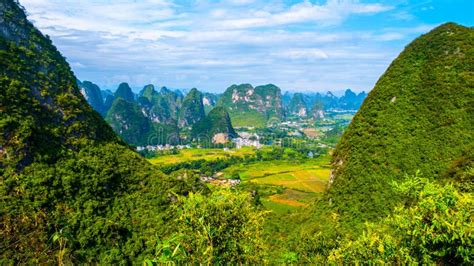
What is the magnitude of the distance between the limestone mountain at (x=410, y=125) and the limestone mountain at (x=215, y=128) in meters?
99.3

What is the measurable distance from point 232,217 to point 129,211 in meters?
17.0

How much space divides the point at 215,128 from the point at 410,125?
108 m

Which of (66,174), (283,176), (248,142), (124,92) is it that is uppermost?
(124,92)

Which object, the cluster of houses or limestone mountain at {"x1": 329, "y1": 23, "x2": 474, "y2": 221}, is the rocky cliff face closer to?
limestone mountain at {"x1": 329, "y1": 23, "x2": 474, "y2": 221}

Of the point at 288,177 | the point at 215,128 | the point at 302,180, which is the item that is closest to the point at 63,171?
the point at 302,180

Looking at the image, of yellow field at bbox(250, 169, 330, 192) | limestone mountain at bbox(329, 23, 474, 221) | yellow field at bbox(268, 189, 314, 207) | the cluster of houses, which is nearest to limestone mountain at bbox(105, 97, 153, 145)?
the cluster of houses

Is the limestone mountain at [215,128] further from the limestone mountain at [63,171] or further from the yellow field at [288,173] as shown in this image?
the limestone mountain at [63,171]

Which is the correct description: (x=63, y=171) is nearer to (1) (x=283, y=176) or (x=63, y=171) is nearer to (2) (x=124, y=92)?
(1) (x=283, y=176)

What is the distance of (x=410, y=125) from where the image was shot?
3309cm

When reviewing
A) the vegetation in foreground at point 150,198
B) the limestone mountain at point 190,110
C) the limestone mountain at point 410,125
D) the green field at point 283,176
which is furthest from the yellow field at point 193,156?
the limestone mountain at point 410,125

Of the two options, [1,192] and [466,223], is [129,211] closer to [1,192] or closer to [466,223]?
[1,192]

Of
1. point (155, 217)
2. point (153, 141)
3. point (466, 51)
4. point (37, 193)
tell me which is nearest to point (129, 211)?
point (155, 217)

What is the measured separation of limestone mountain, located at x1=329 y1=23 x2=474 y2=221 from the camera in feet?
94.3

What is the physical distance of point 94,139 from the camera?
30.7 metres
